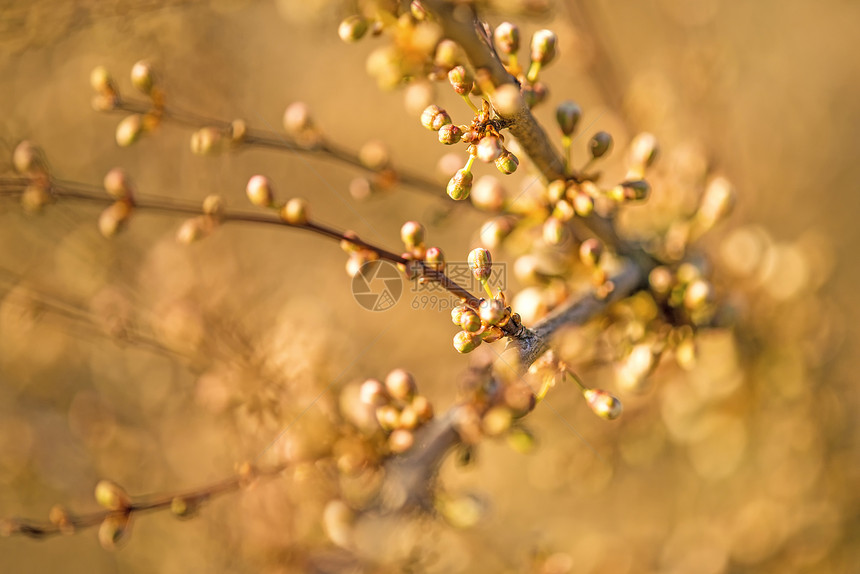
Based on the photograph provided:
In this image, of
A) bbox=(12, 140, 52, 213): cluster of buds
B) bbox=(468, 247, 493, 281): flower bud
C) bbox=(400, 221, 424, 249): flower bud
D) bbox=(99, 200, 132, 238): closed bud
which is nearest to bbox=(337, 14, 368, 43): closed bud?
bbox=(400, 221, 424, 249): flower bud

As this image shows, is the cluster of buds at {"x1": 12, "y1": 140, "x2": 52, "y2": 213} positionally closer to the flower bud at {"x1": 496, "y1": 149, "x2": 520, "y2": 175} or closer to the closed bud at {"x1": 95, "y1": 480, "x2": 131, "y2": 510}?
the closed bud at {"x1": 95, "y1": 480, "x2": 131, "y2": 510}

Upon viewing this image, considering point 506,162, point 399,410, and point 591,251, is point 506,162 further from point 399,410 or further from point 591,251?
point 399,410

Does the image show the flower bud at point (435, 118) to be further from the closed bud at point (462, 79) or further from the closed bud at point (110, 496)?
the closed bud at point (110, 496)

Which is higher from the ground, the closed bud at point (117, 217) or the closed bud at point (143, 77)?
the closed bud at point (143, 77)

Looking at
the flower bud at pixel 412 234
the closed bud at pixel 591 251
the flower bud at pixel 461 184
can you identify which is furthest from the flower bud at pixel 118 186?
the closed bud at pixel 591 251

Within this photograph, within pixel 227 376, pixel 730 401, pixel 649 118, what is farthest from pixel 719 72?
pixel 227 376

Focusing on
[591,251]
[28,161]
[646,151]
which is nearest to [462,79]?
[591,251]

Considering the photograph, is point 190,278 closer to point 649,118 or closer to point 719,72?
point 649,118

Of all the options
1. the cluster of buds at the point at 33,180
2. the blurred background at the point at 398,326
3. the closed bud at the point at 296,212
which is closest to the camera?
the closed bud at the point at 296,212
